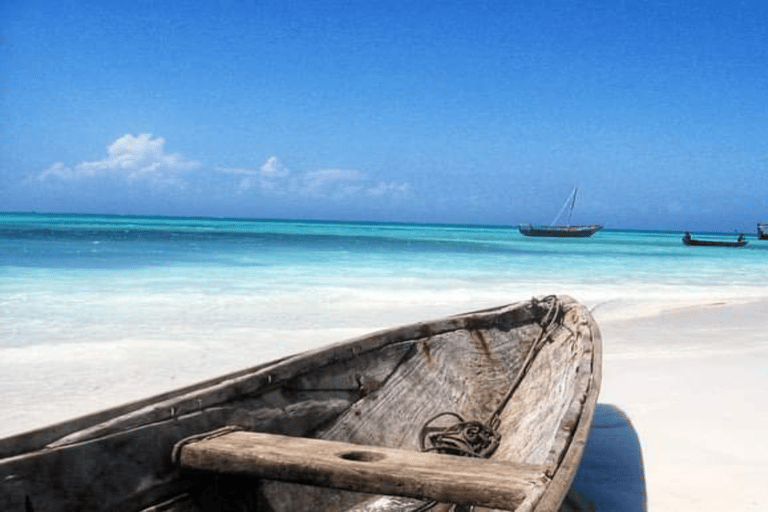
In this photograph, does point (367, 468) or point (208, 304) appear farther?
point (208, 304)

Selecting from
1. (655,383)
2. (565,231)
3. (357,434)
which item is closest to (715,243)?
(565,231)

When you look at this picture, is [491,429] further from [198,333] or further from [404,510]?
[198,333]

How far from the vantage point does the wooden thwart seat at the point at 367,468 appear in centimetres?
255

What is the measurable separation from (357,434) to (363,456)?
3.18ft

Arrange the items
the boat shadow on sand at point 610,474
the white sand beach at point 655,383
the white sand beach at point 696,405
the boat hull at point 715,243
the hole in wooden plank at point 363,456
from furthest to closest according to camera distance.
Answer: the boat hull at point 715,243 < the white sand beach at point 655,383 < the white sand beach at point 696,405 < the boat shadow on sand at point 610,474 < the hole in wooden plank at point 363,456

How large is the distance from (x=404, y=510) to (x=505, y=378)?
1701mm

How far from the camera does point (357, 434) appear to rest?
3916mm

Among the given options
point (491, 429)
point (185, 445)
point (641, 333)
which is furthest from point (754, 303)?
point (185, 445)

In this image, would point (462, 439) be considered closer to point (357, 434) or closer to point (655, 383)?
point (357, 434)

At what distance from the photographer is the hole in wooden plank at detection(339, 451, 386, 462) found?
2.92 metres

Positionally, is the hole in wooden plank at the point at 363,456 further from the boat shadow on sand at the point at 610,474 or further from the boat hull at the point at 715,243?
the boat hull at the point at 715,243

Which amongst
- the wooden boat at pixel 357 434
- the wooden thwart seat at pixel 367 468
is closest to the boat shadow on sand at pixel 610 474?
the wooden boat at pixel 357 434

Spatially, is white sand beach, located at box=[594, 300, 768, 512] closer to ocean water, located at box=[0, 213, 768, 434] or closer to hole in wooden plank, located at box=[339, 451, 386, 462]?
hole in wooden plank, located at box=[339, 451, 386, 462]

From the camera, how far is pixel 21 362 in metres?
7.88
